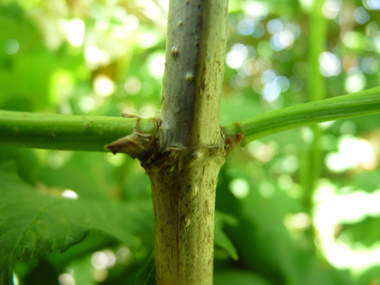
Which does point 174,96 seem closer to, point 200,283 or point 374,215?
point 200,283

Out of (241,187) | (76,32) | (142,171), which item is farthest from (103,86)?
(241,187)

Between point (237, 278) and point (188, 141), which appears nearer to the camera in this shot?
point (188, 141)

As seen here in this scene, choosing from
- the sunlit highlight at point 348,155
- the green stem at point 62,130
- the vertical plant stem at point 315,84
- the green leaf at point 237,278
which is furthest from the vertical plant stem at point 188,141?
the sunlit highlight at point 348,155

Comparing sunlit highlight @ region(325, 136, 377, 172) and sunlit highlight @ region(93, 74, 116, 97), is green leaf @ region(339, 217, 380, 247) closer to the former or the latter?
sunlit highlight @ region(325, 136, 377, 172)

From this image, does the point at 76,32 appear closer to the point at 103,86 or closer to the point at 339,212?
the point at 103,86

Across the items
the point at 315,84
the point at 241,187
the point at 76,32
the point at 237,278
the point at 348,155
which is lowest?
the point at 237,278

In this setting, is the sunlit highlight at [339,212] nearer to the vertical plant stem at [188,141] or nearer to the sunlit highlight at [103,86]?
the vertical plant stem at [188,141]

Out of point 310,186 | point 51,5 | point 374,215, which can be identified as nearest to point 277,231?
point 310,186
